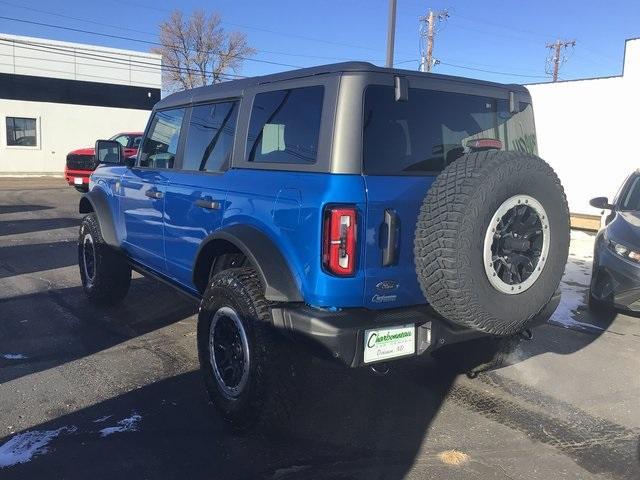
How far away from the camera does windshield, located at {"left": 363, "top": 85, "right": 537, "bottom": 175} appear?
3.05 metres

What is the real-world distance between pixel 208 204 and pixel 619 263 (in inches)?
155

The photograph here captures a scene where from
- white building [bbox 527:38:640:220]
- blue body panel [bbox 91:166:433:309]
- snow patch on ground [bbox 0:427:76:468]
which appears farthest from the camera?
white building [bbox 527:38:640:220]

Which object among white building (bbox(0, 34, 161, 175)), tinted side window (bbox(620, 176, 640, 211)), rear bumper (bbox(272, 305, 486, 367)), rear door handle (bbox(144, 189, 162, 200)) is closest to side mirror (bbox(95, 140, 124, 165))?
rear door handle (bbox(144, 189, 162, 200))

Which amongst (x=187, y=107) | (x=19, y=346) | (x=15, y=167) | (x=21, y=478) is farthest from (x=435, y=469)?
(x=15, y=167)

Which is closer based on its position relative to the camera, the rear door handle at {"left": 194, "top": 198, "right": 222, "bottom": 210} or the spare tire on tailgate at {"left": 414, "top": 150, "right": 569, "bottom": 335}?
the spare tire on tailgate at {"left": 414, "top": 150, "right": 569, "bottom": 335}

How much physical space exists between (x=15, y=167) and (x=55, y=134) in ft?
8.01

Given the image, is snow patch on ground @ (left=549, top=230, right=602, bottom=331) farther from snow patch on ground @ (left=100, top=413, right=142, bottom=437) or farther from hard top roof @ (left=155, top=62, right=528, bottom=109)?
snow patch on ground @ (left=100, top=413, right=142, bottom=437)

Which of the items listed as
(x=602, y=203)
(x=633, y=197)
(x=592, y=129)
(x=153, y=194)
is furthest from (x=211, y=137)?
(x=592, y=129)

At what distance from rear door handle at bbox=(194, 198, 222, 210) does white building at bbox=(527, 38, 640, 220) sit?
11.3 m

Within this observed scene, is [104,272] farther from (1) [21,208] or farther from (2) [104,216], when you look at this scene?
(1) [21,208]

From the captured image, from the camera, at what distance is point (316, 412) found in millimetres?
3662

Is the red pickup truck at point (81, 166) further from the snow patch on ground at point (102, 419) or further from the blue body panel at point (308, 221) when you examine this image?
the blue body panel at point (308, 221)

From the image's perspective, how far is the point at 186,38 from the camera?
52.2 m

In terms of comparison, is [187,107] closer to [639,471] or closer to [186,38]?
[639,471]
